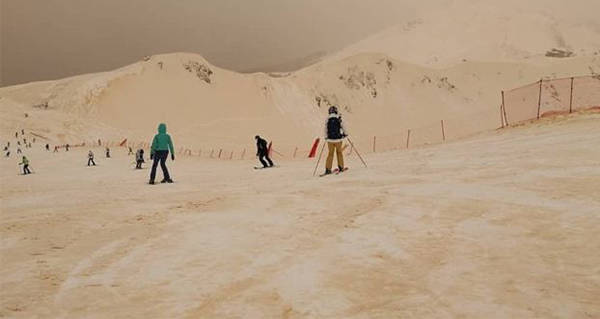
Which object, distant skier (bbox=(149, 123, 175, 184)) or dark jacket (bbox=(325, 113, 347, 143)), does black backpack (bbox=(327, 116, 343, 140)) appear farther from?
distant skier (bbox=(149, 123, 175, 184))

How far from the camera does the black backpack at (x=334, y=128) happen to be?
43.5ft

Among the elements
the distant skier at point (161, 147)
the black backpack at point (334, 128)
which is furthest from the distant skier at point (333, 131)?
the distant skier at point (161, 147)

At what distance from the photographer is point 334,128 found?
1327 centimetres

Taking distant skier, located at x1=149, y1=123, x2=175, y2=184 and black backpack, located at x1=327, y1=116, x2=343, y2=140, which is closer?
black backpack, located at x1=327, y1=116, x2=343, y2=140

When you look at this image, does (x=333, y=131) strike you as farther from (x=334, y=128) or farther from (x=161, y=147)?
(x=161, y=147)

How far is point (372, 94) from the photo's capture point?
71812mm

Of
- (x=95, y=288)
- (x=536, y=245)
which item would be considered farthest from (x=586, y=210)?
(x=95, y=288)

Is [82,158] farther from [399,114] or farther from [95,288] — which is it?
[399,114]

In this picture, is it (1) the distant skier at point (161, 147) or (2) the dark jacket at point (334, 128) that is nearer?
(2) the dark jacket at point (334, 128)

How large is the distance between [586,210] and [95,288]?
6.09 meters

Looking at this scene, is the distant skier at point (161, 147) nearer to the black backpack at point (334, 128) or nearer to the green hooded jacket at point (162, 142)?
the green hooded jacket at point (162, 142)

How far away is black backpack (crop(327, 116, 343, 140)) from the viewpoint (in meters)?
13.3

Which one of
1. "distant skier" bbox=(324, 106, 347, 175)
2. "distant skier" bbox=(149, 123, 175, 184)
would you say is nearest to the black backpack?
"distant skier" bbox=(324, 106, 347, 175)

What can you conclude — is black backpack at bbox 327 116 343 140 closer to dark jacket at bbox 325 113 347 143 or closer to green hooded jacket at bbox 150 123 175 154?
dark jacket at bbox 325 113 347 143
